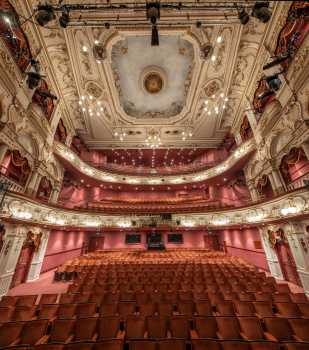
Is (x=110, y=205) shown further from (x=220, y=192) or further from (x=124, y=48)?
(x=124, y=48)

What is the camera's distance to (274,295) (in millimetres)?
3936

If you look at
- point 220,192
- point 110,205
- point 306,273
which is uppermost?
point 220,192

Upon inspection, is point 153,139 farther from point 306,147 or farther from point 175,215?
point 306,147

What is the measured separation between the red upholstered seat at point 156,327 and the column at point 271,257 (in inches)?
319

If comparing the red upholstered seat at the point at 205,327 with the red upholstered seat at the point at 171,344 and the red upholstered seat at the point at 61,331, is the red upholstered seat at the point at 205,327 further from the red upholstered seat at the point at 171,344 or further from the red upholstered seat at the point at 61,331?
the red upholstered seat at the point at 61,331

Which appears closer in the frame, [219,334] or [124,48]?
[219,334]

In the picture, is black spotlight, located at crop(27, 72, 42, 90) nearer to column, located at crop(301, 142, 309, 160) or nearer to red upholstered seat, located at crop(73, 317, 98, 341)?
red upholstered seat, located at crop(73, 317, 98, 341)

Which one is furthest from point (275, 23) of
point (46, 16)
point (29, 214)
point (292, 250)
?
point (29, 214)

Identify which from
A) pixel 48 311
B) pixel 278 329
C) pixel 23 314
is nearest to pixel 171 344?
pixel 278 329

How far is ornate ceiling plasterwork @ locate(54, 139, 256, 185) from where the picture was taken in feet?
36.2

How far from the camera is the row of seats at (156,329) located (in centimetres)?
257

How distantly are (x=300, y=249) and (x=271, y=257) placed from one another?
7.60ft

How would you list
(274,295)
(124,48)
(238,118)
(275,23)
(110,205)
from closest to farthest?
1. (274,295)
2. (275,23)
3. (124,48)
4. (238,118)
5. (110,205)

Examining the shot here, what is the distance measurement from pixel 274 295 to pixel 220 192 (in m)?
12.6
